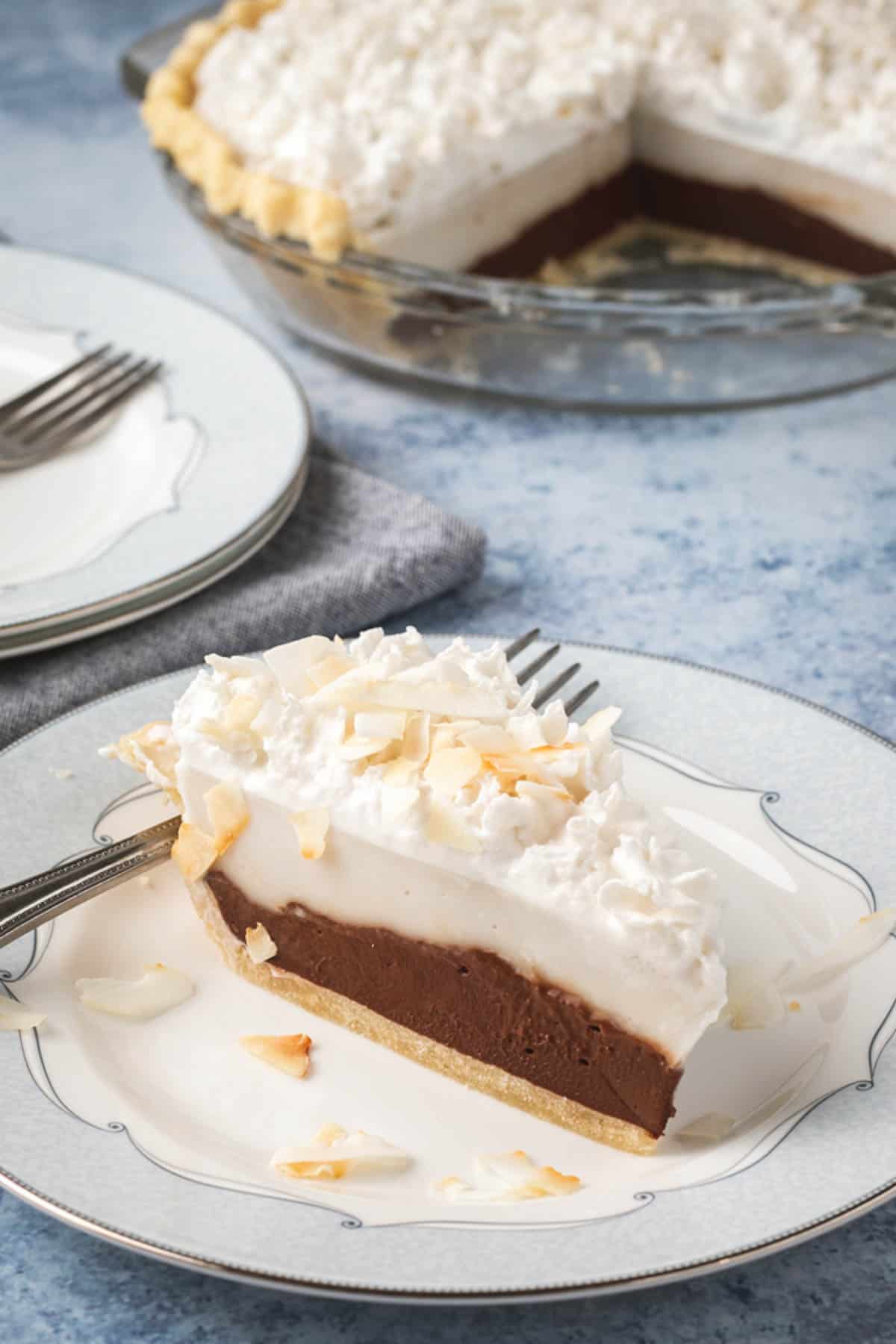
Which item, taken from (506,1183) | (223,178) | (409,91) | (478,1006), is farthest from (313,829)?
(409,91)

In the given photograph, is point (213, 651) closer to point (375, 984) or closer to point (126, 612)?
point (126, 612)

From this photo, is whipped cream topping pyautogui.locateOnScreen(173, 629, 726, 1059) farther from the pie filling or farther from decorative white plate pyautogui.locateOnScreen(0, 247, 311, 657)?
the pie filling

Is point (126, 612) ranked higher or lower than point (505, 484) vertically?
higher

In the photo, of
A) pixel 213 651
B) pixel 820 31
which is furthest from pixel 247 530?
pixel 820 31

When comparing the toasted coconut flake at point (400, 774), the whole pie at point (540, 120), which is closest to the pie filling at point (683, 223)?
the whole pie at point (540, 120)

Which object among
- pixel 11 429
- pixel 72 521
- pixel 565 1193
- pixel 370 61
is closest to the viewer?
pixel 565 1193

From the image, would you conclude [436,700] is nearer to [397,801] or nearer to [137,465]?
[397,801]
